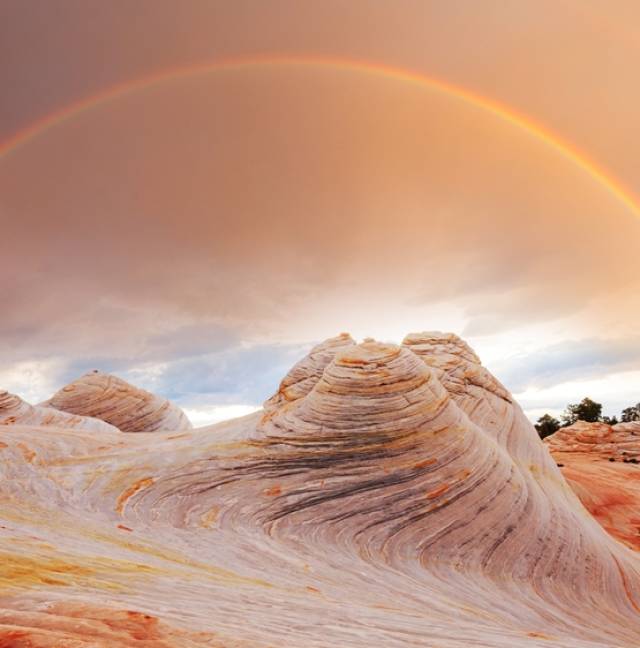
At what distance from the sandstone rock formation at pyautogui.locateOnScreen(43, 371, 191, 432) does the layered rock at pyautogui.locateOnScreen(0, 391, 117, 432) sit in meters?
9.41

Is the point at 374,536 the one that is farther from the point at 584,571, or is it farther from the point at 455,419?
the point at 584,571

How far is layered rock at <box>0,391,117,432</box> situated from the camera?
34875 millimetres

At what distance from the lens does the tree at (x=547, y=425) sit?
328 feet

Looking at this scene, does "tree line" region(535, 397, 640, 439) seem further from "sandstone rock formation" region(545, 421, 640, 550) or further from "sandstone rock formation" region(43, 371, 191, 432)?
"sandstone rock formation" region(43, 371, 191, 432)

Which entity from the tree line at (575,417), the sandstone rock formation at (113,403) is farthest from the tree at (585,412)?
the sandstone rock formation at (113,403)

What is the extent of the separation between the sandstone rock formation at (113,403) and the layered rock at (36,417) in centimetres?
941

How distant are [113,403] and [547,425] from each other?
284 feet

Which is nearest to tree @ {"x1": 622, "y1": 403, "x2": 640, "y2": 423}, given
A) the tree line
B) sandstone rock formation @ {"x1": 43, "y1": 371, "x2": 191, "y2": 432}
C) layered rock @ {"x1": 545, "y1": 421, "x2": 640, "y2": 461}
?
the tree line

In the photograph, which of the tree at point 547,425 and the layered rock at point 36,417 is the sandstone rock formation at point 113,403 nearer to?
the layered rock at point 36,417

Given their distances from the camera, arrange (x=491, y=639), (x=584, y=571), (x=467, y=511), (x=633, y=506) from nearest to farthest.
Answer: (x=491, y=639) < (x=467, y=511) < (x=584, y=571) < (x=633, y=506)

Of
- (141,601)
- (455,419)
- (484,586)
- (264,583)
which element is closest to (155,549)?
(264,583)

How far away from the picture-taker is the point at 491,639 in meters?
6.74

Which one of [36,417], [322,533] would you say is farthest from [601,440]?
[36,417]

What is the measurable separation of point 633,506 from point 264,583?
39055 mm
